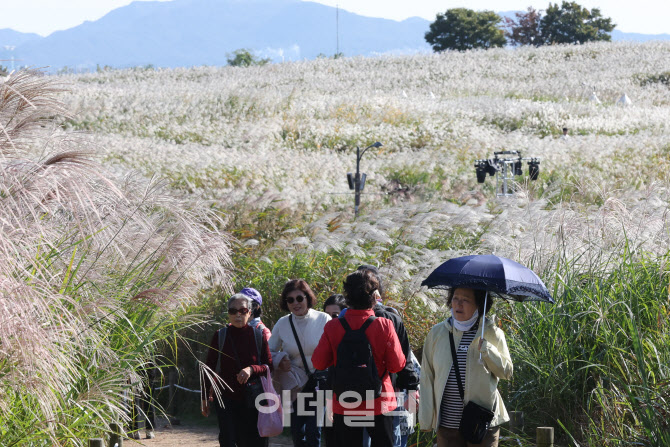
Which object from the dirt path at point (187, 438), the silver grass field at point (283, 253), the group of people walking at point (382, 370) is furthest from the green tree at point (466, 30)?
the group of people walking at point (382, 370)

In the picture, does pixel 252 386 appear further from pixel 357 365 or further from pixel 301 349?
pixel 357 365

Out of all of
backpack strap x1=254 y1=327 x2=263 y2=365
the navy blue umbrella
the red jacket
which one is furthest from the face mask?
backpack strap x1=254 y1=327 x2=263 y2=365

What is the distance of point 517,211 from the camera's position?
9.53 m

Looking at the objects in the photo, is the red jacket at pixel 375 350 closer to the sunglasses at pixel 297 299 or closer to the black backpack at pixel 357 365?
the black backpack at pixel 357 365

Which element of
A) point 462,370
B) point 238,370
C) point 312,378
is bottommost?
point 312,378

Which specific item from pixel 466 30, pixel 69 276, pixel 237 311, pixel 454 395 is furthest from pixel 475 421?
pixel 466 30

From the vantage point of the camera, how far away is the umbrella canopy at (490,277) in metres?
5.01

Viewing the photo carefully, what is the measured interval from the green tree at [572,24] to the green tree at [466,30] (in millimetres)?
4013

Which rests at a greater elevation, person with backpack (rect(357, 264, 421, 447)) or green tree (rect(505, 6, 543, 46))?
green tree (rect(505, 6, 543, 46))

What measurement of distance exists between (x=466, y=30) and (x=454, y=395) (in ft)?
225

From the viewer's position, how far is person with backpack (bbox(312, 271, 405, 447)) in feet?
16.6

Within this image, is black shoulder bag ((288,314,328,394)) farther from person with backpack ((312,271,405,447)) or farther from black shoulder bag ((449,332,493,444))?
black shoulder bag ((449,332,493,444))

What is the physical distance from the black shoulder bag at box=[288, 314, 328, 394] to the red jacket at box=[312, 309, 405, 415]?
1075mm

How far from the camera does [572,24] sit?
71.1m
